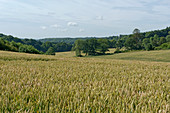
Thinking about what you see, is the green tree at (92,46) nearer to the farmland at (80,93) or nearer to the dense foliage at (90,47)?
the dense foliage at (90,47)

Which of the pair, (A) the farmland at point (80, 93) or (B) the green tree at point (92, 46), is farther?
(B) the green tree at point (92, 46)

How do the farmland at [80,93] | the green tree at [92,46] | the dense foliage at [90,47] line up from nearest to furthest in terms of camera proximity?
the farmland at [80,93]
the dense foliage at [90,47]
the green tree at [92,46]

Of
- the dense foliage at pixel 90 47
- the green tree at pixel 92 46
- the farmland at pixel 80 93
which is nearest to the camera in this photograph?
the farmland at pixel 80 93

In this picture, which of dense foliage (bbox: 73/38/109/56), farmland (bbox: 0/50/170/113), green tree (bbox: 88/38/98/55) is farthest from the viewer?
green tree (bbox: 88/38/98/55)

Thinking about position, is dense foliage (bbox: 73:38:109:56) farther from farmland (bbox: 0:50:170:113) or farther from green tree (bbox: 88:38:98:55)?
farmland (bbox: 0:50:170:113)

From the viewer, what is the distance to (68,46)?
5655 inches

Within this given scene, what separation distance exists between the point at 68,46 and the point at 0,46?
3341 inches

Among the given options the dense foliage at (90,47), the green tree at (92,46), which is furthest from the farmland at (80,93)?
the green tree at (92,46)

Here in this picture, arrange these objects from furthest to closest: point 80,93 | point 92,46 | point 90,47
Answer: point 92,46, point 90,47, point 80,93

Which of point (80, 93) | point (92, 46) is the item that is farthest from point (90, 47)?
point (80, 93)

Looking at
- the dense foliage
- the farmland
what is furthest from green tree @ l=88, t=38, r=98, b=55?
the farmland

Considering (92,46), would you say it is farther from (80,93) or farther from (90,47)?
(80,93)

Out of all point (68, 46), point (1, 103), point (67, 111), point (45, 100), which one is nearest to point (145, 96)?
point (67, 111)

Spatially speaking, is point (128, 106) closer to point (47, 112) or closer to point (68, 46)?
point (47, 112)
